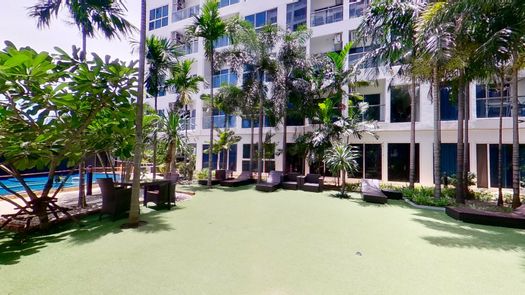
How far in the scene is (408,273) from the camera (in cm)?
388

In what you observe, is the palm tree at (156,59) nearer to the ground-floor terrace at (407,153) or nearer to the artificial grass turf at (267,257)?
the artificial grass turf at (267,257)

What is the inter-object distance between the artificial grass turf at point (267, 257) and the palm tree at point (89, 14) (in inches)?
252

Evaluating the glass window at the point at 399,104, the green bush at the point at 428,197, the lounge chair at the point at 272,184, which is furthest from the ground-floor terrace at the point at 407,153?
the green bush at the point at 428,197

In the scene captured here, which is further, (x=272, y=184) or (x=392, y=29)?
(x=272, y=184)

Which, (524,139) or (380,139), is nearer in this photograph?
(524,139)

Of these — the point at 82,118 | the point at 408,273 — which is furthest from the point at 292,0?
the point at 408,273

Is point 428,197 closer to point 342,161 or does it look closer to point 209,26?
point 342,161

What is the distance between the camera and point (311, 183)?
13.4 meters

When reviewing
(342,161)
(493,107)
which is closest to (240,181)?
(342,161)

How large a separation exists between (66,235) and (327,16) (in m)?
19.4

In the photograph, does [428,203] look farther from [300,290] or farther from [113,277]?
[113,277]

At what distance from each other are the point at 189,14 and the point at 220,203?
69.7 feet

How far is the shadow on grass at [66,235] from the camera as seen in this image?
15.2 ft

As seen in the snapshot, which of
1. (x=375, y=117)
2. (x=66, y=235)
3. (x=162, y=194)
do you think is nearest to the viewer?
(x=66, y=235)
